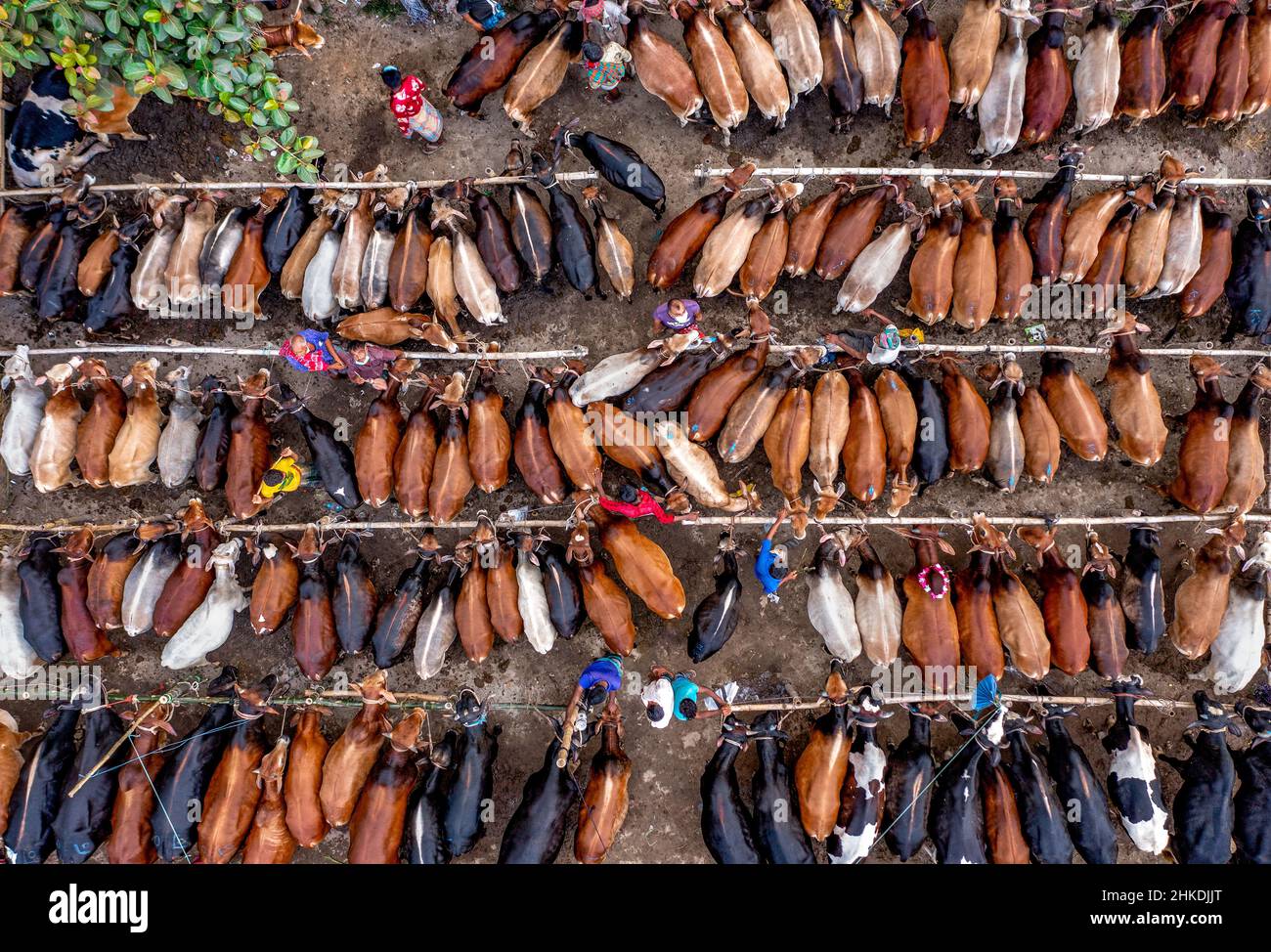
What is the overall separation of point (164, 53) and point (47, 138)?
5.25ft

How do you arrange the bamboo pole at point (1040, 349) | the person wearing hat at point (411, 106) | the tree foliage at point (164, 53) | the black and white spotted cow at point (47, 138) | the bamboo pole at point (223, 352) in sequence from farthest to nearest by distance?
1. the bamboo pole at point (223, 352)
2. the bamboo pole at point (1040, 349)
3. the black and white spotted cow at point (47, 138)
4. the person wearing hat at point (411, 106)
5. the tree foliage at point (164, 53)

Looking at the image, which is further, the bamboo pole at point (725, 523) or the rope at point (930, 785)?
the bamboo pole at point (725, 523)

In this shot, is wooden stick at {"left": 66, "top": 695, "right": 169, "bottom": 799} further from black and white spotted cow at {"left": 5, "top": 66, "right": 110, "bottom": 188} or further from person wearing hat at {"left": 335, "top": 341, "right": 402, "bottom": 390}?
black and white spotted cow at {"left": 5, "top": 66, "right": 110, "bottom": 188}

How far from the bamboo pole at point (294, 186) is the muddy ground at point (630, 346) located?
6.4 inches

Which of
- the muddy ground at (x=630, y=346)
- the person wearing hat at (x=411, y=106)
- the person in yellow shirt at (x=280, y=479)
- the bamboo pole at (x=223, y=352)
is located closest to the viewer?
the person wearing hat at (x=411, y=106)

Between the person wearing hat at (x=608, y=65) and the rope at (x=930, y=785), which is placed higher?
the person wearing hat at (x=608, y=65)

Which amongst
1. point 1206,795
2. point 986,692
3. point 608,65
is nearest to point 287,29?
point 608,65

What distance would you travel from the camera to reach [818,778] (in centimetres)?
643

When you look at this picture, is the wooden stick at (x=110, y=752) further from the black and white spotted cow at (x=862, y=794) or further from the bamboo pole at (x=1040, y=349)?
the black and white spotted cow at (x=862, y=794)

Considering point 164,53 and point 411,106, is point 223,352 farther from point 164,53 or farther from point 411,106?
point 411,106

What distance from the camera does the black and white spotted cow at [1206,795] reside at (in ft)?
21.0

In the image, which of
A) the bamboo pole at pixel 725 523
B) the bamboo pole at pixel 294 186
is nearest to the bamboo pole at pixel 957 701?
the bamboo pole at pixel 725 523

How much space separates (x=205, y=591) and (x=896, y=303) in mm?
6751

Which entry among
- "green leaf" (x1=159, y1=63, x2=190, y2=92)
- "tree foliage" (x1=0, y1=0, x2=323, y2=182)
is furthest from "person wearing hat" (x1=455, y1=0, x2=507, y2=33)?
"green leaf" (x1=159, y1=63, x2=190, y2=92)
